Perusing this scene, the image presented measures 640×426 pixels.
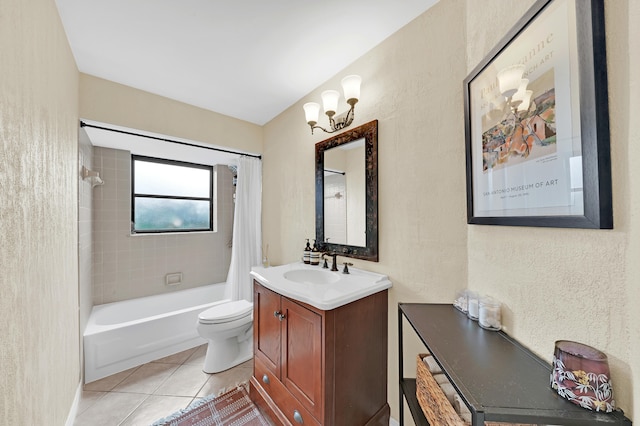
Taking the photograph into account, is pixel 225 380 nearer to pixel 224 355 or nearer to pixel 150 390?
pixel 224 355

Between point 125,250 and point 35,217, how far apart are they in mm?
2172

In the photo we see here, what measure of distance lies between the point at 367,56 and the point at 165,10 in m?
1.24

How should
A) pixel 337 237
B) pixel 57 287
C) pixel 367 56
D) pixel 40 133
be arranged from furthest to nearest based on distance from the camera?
pixel 337 237 < pixel 367 56 < pixel 57 287 < pixel 40 133

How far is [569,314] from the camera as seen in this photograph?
654mm

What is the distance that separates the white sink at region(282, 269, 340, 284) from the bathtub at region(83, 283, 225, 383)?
4.21 feet

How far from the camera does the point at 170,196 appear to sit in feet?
10.3

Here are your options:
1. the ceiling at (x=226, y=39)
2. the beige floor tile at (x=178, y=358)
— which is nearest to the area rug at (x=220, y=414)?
the beige floor tile at (x=178, y=358)

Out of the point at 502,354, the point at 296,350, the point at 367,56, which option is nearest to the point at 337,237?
Answer: the point at 296,350

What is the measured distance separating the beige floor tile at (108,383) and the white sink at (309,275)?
1.62 m

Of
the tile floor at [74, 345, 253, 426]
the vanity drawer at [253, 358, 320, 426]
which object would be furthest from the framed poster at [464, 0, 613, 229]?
the tile floor at [74, 345, 253, 426]

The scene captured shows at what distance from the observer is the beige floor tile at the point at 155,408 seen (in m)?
1.50

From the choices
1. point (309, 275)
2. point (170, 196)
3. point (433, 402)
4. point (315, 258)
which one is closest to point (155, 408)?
point (309, 275)

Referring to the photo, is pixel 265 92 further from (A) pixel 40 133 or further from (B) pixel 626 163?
(B) pixel 626 163

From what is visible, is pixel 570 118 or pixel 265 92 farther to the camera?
pixel 265 92
